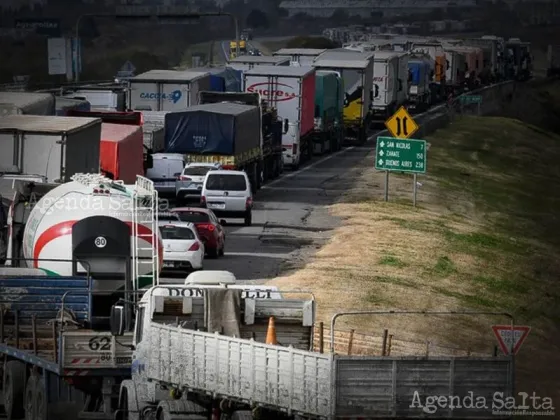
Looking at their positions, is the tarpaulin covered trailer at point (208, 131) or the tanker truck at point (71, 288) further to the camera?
the tarpaulin covered trailer at point (208, 131)

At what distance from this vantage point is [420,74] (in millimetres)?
114312

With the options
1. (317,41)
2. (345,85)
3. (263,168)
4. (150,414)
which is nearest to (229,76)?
(345,85)

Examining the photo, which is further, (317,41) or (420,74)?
(317,41)

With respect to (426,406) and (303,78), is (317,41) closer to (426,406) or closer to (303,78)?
(303,78)

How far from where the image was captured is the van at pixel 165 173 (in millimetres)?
58531

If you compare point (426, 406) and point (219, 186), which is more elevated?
point (426, 406)

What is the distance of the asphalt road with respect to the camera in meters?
43.3

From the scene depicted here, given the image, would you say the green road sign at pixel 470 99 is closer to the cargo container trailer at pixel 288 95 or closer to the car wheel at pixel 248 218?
the cargo container trailer at pixel 288 95

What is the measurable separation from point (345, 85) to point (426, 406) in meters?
A: 69.3

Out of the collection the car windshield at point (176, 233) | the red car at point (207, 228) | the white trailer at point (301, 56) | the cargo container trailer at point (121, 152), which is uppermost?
the cargo container trailer at point (121, 152)

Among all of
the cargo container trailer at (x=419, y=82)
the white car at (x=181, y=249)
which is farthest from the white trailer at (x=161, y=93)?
the cargo container trailer at (x=419, y=82)

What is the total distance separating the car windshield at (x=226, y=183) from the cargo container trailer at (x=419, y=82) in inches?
2311

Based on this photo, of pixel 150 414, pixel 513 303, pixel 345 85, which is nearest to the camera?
pixel 150 414

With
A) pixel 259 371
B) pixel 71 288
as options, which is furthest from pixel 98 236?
pixel 259 371
